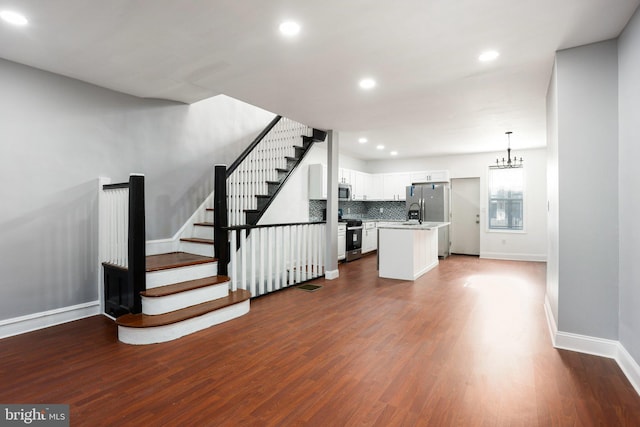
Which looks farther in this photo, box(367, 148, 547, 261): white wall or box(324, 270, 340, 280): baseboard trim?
box(367, 148, 547, 261): white wall

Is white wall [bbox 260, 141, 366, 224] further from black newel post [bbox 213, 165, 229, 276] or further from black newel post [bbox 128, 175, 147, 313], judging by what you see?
black newel post [bbox 128, 175, 147, 313]

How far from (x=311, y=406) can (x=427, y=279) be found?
4.08 meters

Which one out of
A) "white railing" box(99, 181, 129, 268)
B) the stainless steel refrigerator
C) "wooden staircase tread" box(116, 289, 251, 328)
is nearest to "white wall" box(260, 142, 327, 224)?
"wooden staircase tread" box(116, 289, 251, 328)

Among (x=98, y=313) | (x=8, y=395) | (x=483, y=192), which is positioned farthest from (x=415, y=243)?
(x=8, y=395)

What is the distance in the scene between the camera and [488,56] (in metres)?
2.92

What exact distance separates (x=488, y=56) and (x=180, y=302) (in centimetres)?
390

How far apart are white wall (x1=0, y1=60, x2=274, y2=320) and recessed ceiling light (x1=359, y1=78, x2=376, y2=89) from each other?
277 centimetres

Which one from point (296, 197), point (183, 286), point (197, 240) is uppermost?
point (296, 197)

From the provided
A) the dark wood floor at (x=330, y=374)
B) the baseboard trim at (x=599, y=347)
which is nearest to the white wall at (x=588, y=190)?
the baseboard trim at (x=599, y=347)

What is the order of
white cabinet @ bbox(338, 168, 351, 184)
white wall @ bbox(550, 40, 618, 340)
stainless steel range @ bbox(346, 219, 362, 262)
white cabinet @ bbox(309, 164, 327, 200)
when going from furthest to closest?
white cabinet @ bbox(338, 168, 351, 184)
stainless steel range @ bbox(346, 219, 362, 262)
white cabinet @ bbox(309, 164, 327, 200)
white wall @ bbox(550, 40, 618, 340)

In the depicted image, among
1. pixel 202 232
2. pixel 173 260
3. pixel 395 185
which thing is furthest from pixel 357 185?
pixel 173 260

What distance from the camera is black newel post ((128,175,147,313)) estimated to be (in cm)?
314

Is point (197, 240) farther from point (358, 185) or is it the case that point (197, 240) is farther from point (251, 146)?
point (358, 185)

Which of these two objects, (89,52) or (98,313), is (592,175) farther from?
(98,313)
